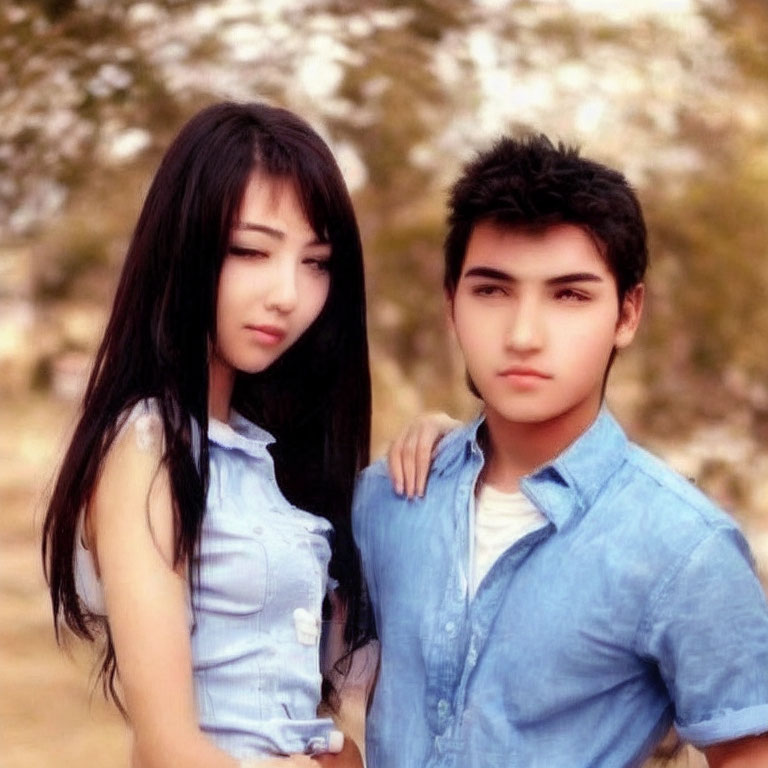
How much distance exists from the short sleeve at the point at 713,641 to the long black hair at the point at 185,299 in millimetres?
515

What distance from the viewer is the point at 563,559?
1885mm

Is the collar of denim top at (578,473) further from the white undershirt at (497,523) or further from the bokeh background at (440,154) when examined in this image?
the bokeh background at (440,154)

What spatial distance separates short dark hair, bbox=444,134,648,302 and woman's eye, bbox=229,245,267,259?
10.3 inches

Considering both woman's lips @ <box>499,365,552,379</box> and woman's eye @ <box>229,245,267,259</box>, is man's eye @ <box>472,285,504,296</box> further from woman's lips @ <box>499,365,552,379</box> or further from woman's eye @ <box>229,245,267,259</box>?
woman's eye @ <box>229,245,267,259</box>

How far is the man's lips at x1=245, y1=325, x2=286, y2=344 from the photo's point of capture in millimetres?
2004

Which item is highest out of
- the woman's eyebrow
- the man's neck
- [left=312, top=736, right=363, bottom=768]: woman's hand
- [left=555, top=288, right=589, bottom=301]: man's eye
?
the woman's eyebrow

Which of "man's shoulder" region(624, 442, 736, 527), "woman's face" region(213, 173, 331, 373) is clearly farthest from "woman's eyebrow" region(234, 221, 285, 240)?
"man's shoulder" region(624, 442, 736, 527)

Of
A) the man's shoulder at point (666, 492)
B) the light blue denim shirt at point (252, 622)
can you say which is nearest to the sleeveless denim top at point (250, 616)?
the light blue denim shirt at point (252, 622)

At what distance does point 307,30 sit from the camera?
480cm

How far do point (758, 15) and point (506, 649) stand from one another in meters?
3.78

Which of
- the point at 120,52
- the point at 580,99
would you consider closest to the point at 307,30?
the point at 120,52

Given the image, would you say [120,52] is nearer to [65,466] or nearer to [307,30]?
[307,30]

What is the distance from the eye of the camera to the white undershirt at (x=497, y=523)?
1.95 m

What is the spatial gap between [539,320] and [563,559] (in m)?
0.29
